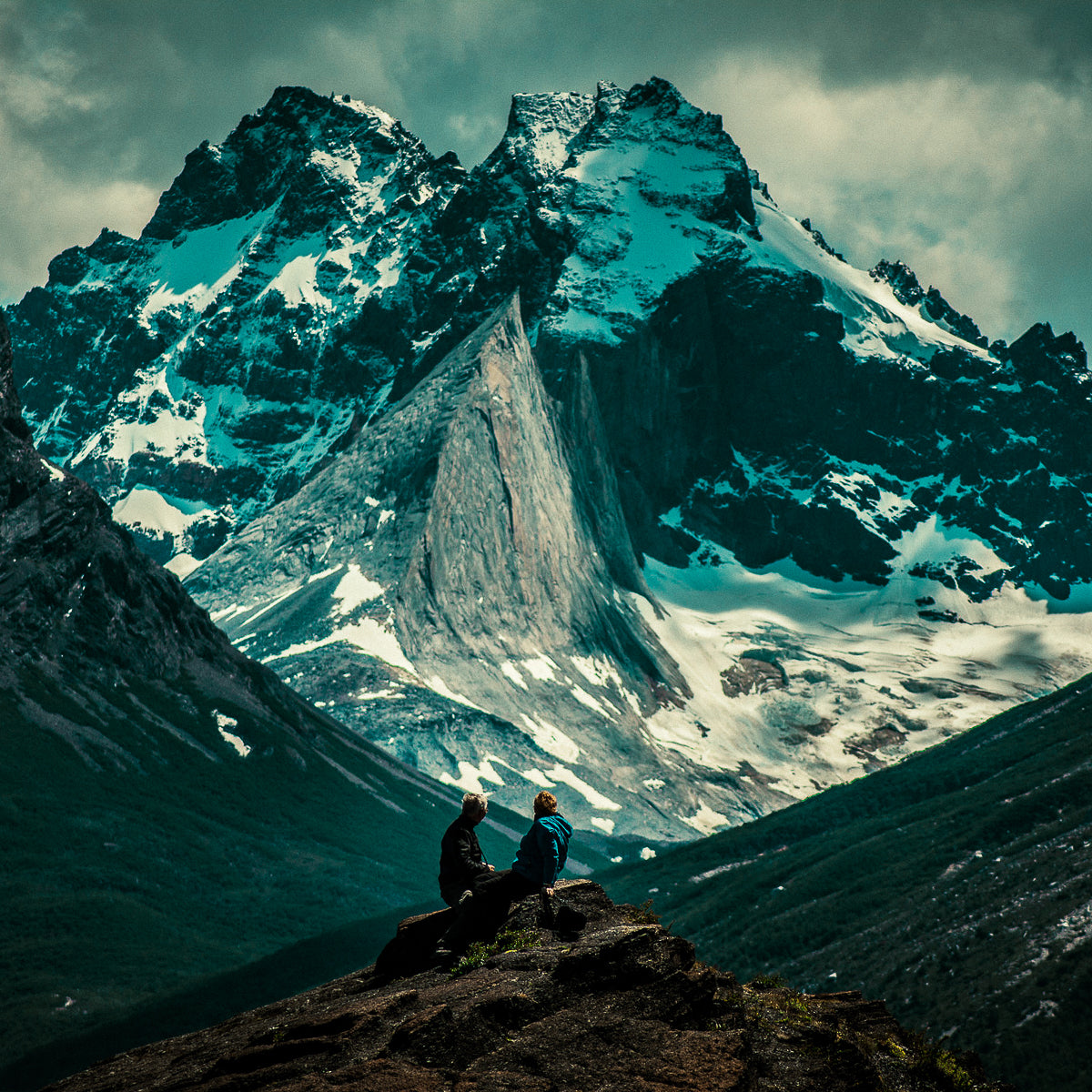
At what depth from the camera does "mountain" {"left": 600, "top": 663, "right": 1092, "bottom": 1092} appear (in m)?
103

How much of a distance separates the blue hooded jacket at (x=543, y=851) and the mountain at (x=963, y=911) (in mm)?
81515

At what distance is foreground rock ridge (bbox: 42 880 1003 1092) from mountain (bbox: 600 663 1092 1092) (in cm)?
8044

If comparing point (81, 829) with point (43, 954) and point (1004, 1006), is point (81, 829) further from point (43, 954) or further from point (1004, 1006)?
point (1004, 1006)

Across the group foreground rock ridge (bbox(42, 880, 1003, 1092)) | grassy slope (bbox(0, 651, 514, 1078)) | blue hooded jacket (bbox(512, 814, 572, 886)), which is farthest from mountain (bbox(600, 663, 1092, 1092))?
blue hooded jacket (bbox(512, 814, 572, 886))

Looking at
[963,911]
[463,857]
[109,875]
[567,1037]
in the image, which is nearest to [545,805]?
[463,857]

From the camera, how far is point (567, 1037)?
64.8 ft

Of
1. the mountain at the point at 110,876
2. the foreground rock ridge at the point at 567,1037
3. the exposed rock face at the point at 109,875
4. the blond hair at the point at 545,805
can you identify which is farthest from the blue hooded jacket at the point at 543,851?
the exposed rock face at the point at 109,875

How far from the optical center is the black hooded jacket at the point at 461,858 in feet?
81.3

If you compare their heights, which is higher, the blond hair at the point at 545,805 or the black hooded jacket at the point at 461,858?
the blond hair at the point at 545,805

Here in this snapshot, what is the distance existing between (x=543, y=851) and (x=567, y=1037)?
422 cm

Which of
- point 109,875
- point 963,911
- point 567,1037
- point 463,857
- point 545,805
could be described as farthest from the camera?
point 109,875

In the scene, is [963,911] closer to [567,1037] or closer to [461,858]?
[461,858]

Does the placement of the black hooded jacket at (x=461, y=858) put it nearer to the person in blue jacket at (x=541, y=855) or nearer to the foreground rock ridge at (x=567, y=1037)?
the person in blue jacket at (x=541, y=855)

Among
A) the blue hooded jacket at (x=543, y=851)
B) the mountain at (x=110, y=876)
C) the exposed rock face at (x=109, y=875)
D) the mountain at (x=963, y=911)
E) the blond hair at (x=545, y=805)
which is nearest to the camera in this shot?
the blue hooded jacket at (x=543, y=851)
